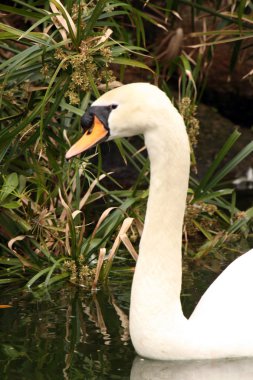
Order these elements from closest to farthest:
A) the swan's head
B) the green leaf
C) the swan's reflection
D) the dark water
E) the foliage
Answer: the swan's head → the swan's reflection → the dark water → the foliage → the green leaf

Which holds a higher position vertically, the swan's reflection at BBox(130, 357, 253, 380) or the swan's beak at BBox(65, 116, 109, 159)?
the swan's beak at BBox(65, 116, 109, 159)

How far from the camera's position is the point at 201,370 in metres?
4.16

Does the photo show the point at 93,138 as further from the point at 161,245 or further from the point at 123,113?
the point at 161,245

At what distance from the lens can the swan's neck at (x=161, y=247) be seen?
4.08 metres

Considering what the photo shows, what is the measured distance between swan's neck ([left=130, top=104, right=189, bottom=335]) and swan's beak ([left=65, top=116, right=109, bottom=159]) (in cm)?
18

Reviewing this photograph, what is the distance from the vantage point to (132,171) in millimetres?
8016

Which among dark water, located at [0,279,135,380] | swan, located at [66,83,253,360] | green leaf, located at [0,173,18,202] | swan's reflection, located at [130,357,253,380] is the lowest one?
dark water, located at [0,279,135,380]

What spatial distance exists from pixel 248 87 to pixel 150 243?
18.5 feet

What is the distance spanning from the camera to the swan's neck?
161 inches

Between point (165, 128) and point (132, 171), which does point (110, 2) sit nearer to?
point (165, 128)

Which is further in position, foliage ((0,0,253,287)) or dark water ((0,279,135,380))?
foliage ((0,0,253,287))

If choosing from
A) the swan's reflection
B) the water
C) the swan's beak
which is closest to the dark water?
the water

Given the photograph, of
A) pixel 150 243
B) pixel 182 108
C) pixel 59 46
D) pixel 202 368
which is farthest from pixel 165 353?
pixel 182 108

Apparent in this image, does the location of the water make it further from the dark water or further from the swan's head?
the swan's head
